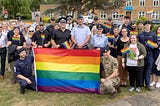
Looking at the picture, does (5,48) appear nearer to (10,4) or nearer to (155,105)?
(155,105)

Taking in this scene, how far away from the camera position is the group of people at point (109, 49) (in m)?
6.44

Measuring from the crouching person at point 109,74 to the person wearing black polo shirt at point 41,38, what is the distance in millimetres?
2008

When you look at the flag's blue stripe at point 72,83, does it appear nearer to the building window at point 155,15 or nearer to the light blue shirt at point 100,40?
the light blue shirt at point 100,40

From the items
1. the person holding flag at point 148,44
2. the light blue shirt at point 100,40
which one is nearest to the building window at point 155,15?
the person holding flag at point 148,44

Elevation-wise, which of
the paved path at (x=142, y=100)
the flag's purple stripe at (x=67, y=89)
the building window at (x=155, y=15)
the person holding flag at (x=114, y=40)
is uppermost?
the building window at (x=155, y=15)

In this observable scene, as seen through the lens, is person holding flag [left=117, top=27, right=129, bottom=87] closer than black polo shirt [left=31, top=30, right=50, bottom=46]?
Yes

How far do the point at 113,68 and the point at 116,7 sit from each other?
3597 cm

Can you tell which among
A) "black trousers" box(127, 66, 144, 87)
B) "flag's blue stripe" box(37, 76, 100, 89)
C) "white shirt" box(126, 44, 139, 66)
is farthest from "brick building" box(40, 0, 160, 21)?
"flag's blue stripe" box(37, 76, 100, 89)

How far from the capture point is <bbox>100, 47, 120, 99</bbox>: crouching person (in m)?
6.24

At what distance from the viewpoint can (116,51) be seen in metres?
7.46

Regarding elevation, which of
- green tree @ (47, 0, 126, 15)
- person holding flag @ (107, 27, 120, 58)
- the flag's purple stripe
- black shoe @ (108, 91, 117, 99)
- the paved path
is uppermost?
green tree @ (47, 0, 126, 15)

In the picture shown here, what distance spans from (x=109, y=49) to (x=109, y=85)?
1052 millimetres

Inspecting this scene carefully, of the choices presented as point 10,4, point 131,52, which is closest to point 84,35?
point 131,52

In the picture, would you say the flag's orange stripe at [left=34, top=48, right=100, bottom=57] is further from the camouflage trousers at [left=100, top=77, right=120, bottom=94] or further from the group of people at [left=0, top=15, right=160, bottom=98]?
the camouflage trousers at [left=100, top=77, right=120, bottom=94]
